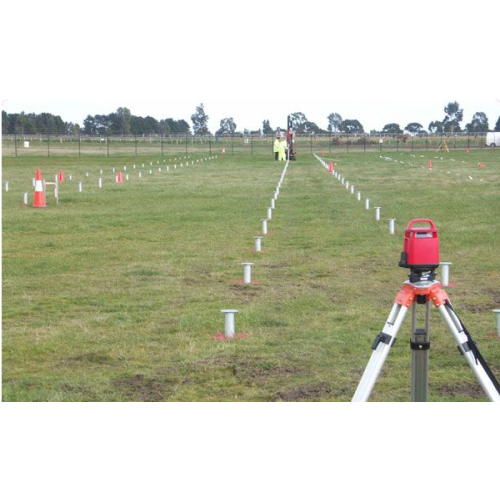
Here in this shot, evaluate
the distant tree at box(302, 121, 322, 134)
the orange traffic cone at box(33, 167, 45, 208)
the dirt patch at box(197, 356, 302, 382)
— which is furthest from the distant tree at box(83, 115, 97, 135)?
the dirt patch at box(197, 356, 302, 382)

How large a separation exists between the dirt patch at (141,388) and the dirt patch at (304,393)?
2.95 feet

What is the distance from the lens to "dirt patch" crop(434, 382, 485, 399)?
6.79 metres

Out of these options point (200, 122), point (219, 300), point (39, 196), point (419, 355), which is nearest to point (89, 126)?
point (200, 122)

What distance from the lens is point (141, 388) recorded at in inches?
281

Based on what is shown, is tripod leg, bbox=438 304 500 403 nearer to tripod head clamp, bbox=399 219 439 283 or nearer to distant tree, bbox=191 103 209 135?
tripod head clamp, bbox=399 219 439 283

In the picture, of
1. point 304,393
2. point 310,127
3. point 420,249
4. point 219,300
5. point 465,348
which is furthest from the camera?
point 310,127

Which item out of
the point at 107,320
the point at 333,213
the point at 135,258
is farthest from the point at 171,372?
the point at 333,213

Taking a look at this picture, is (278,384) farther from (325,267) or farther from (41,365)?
(325,267)

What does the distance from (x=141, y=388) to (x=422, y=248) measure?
324 cm

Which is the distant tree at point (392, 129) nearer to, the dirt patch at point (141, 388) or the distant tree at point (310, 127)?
the distant tree at point (310, 127)

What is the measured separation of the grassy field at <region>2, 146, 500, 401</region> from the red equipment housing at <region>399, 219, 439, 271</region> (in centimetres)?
225

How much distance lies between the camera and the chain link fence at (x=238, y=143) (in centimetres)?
8506

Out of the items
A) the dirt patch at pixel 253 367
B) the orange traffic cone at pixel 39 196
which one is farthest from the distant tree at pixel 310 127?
the dirt patch at pixel 253 367

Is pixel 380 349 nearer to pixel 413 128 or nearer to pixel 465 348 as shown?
pixel 465 348
